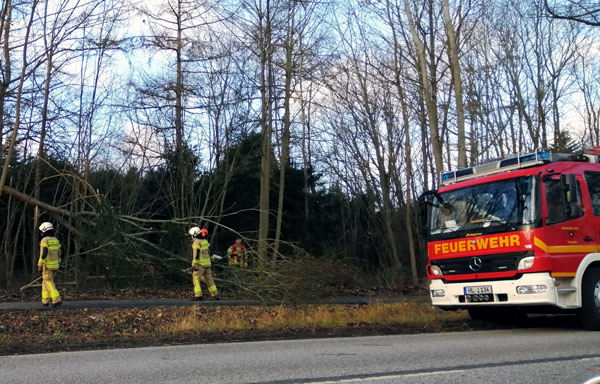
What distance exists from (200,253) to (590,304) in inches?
383

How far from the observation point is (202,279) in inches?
612

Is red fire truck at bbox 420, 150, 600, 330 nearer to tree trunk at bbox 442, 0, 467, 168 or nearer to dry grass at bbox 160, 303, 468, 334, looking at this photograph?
dry grass at bbox 160, 303, 468, 334

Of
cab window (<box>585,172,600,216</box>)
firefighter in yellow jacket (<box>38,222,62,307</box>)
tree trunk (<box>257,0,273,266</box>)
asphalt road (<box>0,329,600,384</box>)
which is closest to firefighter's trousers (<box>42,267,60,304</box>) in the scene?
firefighter in yellow jacket (<box>38,222,62,307</box>)

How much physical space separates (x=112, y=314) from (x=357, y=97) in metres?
16.1

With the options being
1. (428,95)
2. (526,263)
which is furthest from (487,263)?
(428,95)

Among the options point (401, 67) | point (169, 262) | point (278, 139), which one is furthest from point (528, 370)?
point (278, 139)

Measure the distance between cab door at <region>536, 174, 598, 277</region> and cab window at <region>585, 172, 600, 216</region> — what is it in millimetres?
580

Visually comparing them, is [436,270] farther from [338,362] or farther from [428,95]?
[428,95]

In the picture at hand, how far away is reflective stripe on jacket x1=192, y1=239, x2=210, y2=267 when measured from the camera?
15279mm

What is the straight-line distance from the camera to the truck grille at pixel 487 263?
31.9 feet

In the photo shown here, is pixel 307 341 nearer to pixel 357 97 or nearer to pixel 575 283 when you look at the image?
pixel 575 283

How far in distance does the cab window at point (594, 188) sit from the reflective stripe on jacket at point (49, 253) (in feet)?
39.8

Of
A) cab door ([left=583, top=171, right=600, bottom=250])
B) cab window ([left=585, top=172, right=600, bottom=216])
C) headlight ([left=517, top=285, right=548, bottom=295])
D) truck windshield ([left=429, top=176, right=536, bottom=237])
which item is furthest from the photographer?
cab window ([left=585, top=172, right=600, bottom=216])

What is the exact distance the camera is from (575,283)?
31.6 ft
